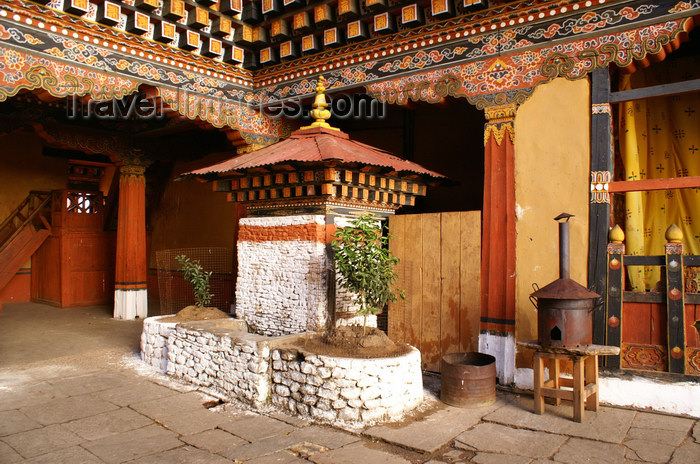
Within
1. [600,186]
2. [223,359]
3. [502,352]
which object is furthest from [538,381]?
[223,359]

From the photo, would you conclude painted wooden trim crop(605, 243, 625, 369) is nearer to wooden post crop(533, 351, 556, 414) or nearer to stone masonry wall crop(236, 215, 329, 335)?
wooden post crop(533, 351, 556, 414)

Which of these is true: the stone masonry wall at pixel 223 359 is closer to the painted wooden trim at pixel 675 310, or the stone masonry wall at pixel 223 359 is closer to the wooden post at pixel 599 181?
the wooden post at pixel 599 181

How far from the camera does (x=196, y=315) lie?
7145mm

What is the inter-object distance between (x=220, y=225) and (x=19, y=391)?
20.0ft

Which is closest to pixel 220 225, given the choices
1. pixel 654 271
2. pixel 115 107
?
pixel 115 107

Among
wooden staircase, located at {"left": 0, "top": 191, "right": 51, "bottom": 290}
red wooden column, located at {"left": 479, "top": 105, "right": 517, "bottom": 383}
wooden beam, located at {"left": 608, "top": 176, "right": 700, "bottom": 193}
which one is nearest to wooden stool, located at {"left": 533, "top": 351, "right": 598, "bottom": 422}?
red wooden column, located at {"left": 479, "top": 105, "right": 517, "bottom": 383}

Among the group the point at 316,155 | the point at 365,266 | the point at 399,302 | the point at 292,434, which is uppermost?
the point at 316,155

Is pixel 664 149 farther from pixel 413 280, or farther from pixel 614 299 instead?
pixel 413 280

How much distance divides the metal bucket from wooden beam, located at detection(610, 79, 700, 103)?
3152 mm

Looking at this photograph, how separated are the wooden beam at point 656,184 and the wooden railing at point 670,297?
17.6 inches

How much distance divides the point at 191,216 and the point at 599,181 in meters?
9.25

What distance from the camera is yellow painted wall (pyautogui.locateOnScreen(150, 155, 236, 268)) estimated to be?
1150 cm

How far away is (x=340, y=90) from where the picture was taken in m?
7.69

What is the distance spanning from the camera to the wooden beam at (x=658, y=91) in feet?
17.1
